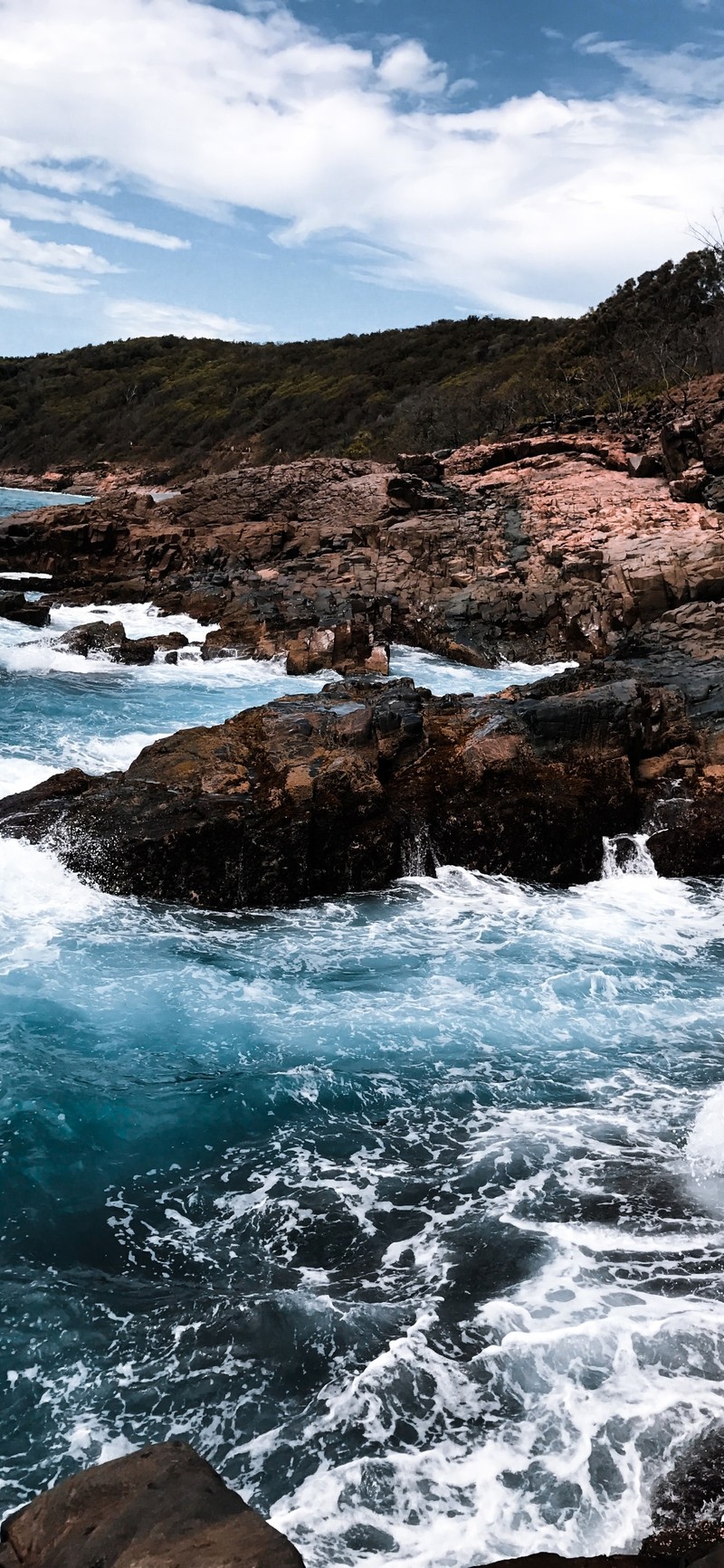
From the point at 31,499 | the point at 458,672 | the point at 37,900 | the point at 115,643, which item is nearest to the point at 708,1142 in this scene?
the point at 37,900

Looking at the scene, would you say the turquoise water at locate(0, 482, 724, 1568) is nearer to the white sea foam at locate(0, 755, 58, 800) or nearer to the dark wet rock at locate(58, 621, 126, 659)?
the white sea foam at locate(0, 755, 58, 800)

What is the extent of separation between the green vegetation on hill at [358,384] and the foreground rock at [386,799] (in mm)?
29738

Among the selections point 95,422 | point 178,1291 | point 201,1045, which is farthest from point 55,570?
point 95,422

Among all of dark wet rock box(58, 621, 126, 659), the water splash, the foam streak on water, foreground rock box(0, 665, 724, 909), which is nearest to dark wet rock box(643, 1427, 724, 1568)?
the foam streak on water

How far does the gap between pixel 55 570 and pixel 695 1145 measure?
27.2m

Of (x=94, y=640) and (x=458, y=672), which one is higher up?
Result: (x=94, y=640)

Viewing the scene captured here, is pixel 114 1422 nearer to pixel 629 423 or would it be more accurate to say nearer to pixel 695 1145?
pixel 695 1145

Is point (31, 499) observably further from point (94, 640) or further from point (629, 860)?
point (629, 860)

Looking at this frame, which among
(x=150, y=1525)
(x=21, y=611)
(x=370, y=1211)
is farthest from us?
(x=21, y=611)

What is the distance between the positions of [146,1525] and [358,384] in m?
65.0

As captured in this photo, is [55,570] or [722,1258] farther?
[55,570]

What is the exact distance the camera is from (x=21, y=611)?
23109 millimetres

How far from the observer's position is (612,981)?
8766 millimetres

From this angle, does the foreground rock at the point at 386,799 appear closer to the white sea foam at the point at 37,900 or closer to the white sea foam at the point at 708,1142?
the white sea foam at the point at 37,900
